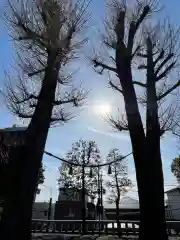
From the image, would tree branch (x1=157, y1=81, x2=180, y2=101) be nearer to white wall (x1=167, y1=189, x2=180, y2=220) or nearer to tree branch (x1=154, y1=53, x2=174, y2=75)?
tree branch (x1=154, y1=53, x2=174, y2=75)

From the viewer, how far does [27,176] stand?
6.41 meters

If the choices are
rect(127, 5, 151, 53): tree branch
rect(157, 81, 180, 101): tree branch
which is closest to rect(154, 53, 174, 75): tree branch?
rect(157, 81, 180, 101): tree branch

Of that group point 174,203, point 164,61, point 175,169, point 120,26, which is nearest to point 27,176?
point 164,61

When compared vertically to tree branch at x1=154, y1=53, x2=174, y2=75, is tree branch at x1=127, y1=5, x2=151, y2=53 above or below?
above

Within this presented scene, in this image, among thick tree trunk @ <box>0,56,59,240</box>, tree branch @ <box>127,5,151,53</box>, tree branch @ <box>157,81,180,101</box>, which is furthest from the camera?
tree branch @ <box>127,5,151,53</box>

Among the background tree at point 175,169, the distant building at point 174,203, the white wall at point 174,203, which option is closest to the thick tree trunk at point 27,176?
the background tree at point 175,169

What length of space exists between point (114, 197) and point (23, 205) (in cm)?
2532

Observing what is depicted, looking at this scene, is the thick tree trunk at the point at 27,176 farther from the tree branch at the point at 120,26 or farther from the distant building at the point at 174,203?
the distant building at the point at 174,203

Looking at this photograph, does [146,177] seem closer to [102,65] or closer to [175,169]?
[102,65]

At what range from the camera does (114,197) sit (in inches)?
1189

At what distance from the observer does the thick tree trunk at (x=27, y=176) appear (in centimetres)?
577

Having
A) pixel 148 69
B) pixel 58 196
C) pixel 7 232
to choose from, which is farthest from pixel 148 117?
pixel 58 196

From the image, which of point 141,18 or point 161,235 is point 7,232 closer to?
point 161,235

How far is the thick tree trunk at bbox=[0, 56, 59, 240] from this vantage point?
5.77 metres
